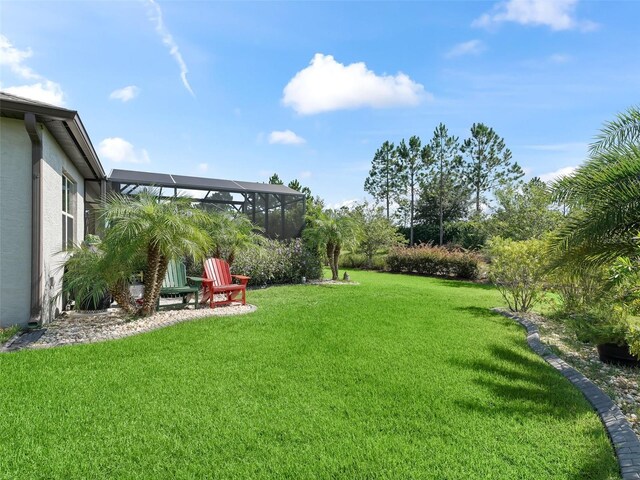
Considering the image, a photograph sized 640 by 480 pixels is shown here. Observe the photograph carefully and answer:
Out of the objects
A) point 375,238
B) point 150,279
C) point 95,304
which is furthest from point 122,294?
point 375,238

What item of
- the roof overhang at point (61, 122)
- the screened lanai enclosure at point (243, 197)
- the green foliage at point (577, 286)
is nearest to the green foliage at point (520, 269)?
the green foliage at point (577, 286)

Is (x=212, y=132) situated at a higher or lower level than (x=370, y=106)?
lower

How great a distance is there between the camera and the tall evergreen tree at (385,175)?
3738 centimetres

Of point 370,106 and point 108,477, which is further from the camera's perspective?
point 370,106

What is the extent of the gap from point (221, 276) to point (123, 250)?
8.31ft

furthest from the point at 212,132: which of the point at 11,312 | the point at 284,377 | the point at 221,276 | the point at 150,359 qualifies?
the point at 284,377

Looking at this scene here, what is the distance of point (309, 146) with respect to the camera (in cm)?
1983

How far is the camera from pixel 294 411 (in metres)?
3.10

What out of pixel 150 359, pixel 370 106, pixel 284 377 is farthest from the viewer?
pixel 370 106

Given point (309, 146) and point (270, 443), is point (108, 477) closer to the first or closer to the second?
point (270, 443)

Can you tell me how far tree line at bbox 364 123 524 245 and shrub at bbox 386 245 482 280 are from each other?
14.1m

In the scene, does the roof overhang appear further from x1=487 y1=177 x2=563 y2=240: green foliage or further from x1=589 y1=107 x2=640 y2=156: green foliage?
x1=487 y1=177 x2=563 y2=240: green foliage

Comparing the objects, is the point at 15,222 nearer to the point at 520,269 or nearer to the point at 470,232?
the point at 520,269

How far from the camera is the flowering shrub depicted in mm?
11614
